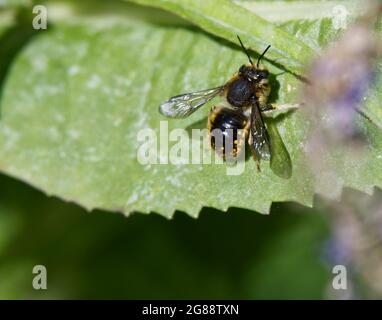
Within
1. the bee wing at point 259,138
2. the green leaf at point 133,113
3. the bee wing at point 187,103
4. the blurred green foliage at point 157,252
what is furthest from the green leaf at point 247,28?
the blurred green foliage at point 157,252

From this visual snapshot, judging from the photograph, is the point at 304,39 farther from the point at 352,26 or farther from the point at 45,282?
the point at 45,282

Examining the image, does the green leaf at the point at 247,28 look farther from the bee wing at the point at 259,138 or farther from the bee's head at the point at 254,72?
the bee wing at the point at 259,138

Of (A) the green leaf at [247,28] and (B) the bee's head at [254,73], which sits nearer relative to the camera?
(A) the green leaf at [247,28]

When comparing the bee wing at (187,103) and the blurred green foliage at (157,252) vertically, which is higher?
the bee wing at (187,103)

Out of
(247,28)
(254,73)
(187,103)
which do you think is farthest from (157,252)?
(247,28)

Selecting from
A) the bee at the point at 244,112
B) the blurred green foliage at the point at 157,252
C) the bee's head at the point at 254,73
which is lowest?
the blurred green foliage at the point at 157,252

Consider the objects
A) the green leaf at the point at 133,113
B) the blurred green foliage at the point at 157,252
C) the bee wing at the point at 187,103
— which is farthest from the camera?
the blurred green foliage at the point at 157,252
